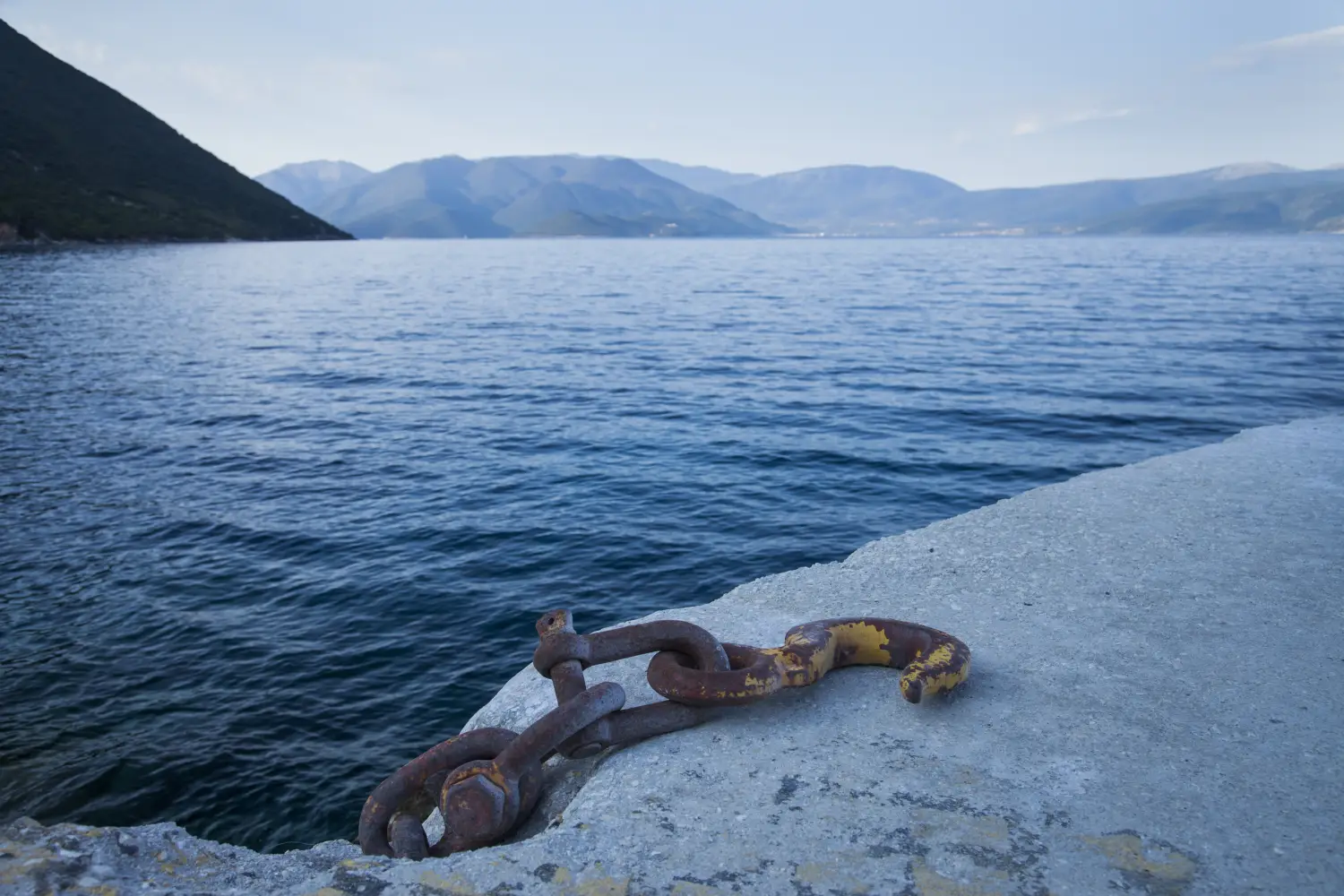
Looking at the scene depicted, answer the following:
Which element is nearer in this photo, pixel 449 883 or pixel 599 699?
pixel 449 883

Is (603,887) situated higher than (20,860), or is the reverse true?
(20,860)

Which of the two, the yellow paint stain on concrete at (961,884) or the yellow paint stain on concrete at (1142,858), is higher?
the yellow paint stain on concrete at (961,884)

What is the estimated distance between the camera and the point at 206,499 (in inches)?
468

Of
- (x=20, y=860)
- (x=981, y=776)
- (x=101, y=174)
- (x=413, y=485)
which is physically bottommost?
(x=413, y=485)

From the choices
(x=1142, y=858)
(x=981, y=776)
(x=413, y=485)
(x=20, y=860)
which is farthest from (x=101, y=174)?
(x=1142, y=858)

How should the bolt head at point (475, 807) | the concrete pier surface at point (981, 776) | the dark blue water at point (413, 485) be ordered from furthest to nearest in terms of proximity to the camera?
the dark blue water at point (413, 485) → the bolt head at point (475, 807) → the concrete pier surface at point (981, 776)

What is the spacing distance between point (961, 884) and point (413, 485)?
11256 millimetres

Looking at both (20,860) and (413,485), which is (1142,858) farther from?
(413,485)

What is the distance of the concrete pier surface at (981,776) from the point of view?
9.32 ft

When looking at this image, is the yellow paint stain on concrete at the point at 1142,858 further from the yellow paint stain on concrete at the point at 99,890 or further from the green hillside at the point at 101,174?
the green hillside at the point at 101,174

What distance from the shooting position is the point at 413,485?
1276cm

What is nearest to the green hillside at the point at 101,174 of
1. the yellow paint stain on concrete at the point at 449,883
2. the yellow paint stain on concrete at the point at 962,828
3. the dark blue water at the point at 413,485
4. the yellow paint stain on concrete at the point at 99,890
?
the dark blue water at the point at 413,485

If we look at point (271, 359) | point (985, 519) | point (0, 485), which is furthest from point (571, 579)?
point (271, 359)

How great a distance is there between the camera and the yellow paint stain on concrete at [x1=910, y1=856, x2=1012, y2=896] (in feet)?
8.88
